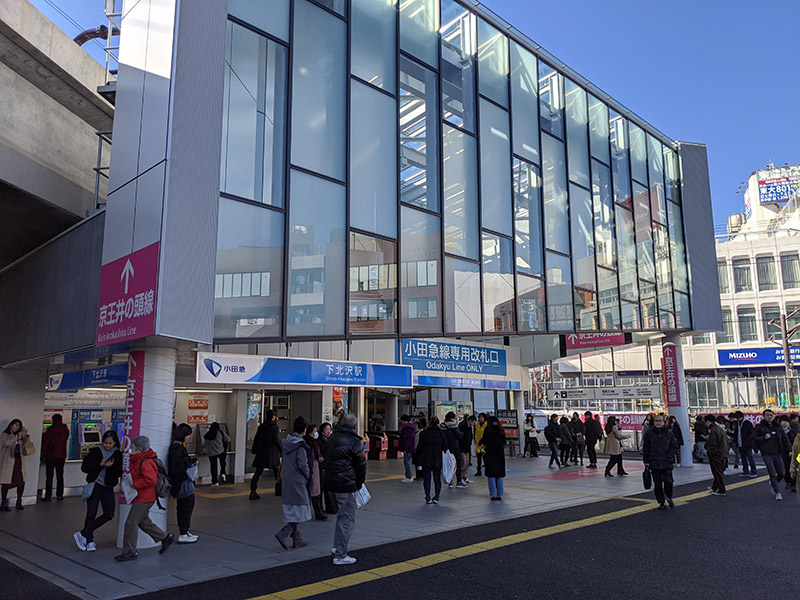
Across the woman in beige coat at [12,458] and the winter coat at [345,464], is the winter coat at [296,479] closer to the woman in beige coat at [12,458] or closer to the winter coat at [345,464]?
the winter coat at [345,464]

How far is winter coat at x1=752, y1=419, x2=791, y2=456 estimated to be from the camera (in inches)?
474

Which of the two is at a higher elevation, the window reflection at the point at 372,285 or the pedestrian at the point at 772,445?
the window reflection at the point at 372,285

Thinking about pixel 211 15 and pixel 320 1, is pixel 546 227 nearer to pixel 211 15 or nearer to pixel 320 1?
pixel 320 1

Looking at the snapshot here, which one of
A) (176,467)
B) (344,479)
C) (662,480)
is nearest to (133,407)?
(176,467)

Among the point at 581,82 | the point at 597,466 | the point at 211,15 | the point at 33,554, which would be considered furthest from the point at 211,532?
the point at 581,82

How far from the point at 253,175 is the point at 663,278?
14201mm

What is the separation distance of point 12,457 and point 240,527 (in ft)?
15.8

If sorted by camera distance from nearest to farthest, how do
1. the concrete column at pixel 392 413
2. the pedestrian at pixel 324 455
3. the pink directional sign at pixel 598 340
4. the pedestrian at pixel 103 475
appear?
the pedestrian at pixel 103 475, the pedestrian at pixel 324 455, the pink directional sign at pixel 598 340, the concrete column at pixel 392 413

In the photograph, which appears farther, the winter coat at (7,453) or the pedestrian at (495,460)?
the pedestrian at (495,460)

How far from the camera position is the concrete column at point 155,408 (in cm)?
813

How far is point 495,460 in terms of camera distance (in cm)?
1162

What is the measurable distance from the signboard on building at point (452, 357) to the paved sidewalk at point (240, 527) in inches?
151

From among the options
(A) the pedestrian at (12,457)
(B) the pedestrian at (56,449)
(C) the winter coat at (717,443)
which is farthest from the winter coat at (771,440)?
(A) the pedestrian at (12,457)

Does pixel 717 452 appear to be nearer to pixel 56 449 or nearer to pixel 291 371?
pixel 291 371
